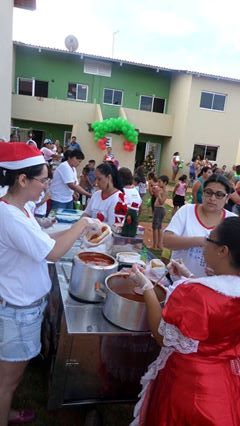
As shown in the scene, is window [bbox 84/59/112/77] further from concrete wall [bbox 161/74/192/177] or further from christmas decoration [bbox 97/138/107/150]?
christmas decoration [bbox 97/138/107/150]

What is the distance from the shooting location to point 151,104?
64.4ft

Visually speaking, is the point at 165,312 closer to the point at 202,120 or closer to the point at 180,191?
the point at 180,191

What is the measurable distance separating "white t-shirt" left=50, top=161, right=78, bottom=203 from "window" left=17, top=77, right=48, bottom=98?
14141 millimetres

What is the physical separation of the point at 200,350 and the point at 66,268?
125cm

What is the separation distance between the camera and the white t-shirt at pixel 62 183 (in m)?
5.55

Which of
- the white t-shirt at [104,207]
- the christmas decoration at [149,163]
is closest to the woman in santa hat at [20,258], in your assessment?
the white t-shirt at [104,207]

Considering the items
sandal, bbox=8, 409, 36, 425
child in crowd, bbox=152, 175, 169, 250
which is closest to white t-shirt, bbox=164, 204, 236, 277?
sandal, bbox=8, 409, 36, 425

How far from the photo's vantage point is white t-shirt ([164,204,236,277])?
2.38 meters

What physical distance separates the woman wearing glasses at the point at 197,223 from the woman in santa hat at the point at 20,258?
0.76m

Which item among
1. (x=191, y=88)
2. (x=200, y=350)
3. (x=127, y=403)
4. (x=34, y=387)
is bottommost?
(x=34, y=387)

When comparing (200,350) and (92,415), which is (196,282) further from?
(92,415)

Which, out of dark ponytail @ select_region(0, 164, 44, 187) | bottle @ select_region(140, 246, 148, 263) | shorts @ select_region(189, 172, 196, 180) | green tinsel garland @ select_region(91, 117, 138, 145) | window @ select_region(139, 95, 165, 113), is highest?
window @ select_region(139, 95, 165, 113)

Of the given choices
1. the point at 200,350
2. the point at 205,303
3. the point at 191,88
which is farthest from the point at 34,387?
the point at 191,88

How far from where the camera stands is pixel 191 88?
17.8m
